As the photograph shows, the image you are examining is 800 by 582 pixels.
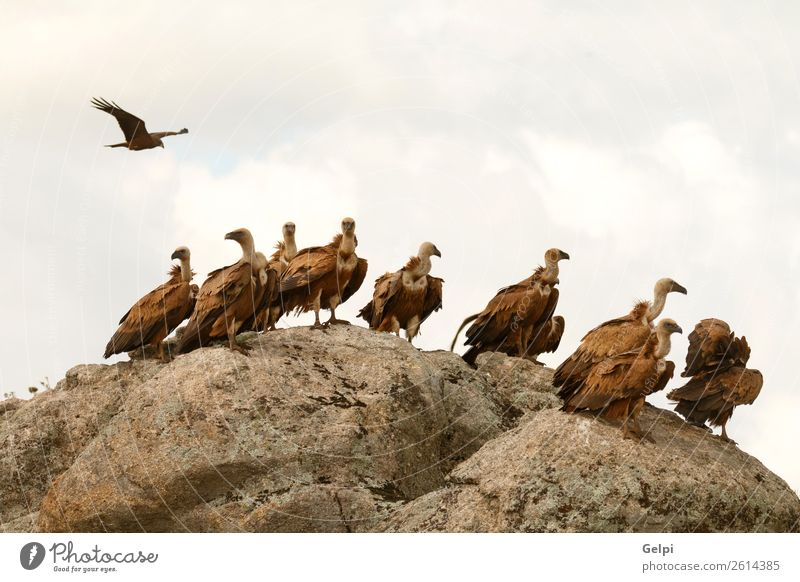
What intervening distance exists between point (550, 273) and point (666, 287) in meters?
4.01

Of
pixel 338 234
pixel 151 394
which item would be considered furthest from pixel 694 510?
pixel 338 234

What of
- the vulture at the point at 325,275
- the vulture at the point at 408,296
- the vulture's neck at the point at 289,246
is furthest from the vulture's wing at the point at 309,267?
the vulture's neck at the point at 289,246

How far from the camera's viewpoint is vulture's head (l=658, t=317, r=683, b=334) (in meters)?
14.8

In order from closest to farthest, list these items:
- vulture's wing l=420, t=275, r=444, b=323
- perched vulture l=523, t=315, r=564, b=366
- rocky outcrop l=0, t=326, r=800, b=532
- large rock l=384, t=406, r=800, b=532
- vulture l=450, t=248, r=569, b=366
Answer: large rock l=384, t=406, r=800, b=532 < rocky outcrop l=0, t=326, r=800, b=532 < vulture l=450, t=248, r=569, b=366 < perched vulture l=523, t=315, r=564, b=366 < vulture's wing l=420, t=275, r=444, b=323

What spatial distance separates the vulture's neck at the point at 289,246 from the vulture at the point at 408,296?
1807mm

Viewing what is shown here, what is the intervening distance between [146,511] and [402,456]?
3415 mm

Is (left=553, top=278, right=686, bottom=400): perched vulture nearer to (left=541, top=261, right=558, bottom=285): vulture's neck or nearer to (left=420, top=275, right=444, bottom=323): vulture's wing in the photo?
(left=541, top=261, right=558, bottom=285): vulture's neck

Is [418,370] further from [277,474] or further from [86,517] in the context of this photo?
[86,517]

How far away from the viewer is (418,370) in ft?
55.3

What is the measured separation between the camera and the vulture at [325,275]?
19.8 meters

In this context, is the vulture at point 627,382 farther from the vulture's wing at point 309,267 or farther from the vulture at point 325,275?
the vulture's wing at point 309,267

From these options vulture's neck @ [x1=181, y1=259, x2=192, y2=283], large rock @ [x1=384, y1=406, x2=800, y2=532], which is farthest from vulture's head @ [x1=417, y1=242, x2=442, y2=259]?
large rock @ [x1=384, y1=406, x2=800, y2=532]

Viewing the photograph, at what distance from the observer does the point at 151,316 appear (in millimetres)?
18516

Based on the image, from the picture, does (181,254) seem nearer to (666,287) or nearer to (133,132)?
(133,132)
